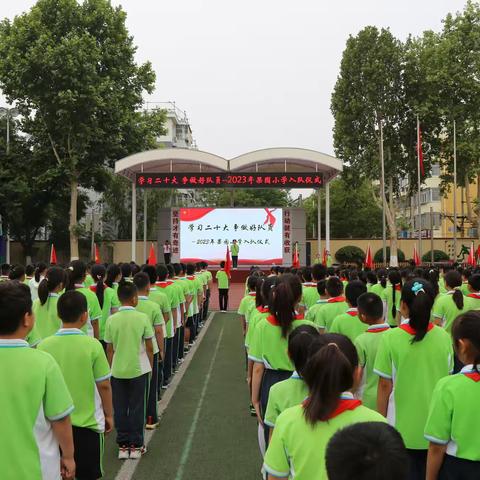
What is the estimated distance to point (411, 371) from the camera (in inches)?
130

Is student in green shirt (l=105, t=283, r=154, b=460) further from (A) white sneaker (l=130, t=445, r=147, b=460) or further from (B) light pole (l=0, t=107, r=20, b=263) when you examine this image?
(B) light pole (l=0, t=107, r=20, b=263)

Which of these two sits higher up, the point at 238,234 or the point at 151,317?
the point at 238,234

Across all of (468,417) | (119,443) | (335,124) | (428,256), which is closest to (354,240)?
(428,256)

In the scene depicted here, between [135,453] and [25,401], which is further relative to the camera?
[135,453]

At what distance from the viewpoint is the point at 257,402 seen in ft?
12.3

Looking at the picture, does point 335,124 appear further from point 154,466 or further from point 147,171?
point 154,466

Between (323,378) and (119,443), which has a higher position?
(323,378)

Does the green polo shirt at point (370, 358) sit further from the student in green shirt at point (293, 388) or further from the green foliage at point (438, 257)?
the green foliage at point (438, 257)

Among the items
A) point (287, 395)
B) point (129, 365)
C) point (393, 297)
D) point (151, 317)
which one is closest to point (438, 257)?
point (393, 297)

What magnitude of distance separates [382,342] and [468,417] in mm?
957

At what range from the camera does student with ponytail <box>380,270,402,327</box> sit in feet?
22.6

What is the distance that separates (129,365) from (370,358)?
202 cm

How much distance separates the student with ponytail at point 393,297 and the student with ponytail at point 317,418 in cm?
501

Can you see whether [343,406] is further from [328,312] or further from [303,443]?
[328,312]
